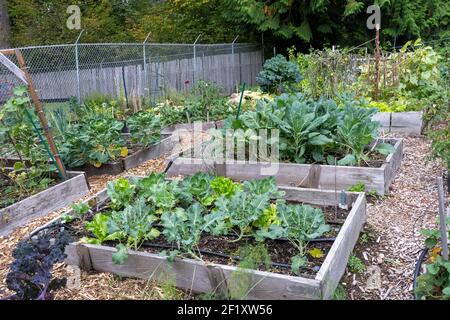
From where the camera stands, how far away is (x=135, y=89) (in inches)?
366

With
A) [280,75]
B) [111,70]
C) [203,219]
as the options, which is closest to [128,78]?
[111,70]

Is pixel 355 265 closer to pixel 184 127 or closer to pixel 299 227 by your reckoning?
pixel 299 227

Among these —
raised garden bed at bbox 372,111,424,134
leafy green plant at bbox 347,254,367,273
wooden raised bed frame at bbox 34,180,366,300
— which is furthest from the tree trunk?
leafy green plant at bbox 347,254,367,273

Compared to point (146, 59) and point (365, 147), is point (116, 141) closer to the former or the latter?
point (365, 147)

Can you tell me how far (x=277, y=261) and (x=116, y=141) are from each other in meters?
3.00

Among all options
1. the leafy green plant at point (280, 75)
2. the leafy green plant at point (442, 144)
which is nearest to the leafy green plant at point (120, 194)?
the leafy green plant at point (442, 144)

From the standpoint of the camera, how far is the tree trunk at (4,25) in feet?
45.7

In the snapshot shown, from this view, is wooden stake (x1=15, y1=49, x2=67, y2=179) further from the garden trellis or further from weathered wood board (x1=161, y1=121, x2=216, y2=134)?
weathered wood board (x1=161, y1=121, x2=216, y2=134)

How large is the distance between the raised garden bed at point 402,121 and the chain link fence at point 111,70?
4.35 metres

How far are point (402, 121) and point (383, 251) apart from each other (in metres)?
3.73

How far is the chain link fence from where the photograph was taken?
857 centimetres

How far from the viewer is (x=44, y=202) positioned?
3988 millimetres
